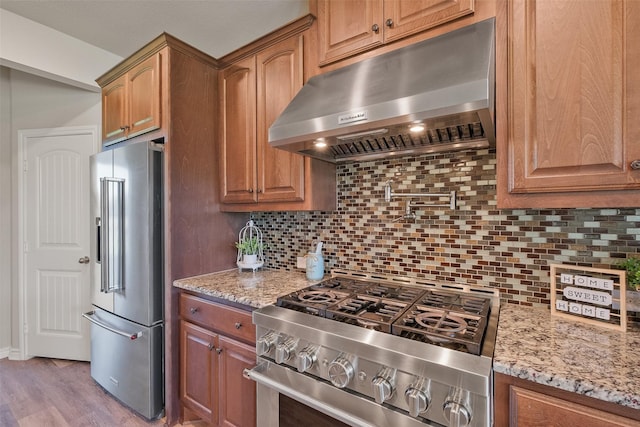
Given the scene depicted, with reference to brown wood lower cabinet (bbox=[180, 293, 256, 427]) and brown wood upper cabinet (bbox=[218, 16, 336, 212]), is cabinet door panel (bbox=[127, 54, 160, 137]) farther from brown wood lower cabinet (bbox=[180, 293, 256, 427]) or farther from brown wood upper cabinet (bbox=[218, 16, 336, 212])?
brown wood lower cabinet (bbox=[180, 293, 256, 427])

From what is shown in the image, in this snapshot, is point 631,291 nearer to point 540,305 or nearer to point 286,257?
point 540,305

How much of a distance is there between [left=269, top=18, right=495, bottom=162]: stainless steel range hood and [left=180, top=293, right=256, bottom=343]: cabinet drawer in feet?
2.91

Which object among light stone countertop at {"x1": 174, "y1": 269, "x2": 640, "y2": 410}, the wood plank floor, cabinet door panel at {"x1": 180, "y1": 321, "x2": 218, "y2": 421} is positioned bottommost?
the wood plank floor

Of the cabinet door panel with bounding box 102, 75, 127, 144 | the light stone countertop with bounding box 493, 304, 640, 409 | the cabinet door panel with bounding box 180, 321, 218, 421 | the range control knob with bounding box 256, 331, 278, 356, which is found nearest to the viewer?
the light stone countertop with bounding box 493, 304, 640, 409

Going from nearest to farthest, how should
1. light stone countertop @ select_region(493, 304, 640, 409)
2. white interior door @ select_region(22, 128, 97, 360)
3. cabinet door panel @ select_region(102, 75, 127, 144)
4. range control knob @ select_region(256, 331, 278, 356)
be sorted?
light stone countertop @ select_region(493, 304, 640, 409), range control knob @ select_region(256, 331, 278, 356), cabinet door panel @ select_region(102, 75, 127, 144), white interior door @ select_region(22, 128, 97, 360)

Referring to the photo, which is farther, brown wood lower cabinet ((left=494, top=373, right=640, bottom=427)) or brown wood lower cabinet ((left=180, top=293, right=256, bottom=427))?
brown wood lower cabinet ((left=180, top=293, right=256, bottom=427))

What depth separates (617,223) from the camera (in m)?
1.16

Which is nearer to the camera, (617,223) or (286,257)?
(617,223)

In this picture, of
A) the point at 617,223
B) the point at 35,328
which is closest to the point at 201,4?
the point at 617,223

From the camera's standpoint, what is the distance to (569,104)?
100 centimetres

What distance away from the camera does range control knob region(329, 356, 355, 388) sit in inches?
40.7

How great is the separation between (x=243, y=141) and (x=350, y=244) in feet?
3.18

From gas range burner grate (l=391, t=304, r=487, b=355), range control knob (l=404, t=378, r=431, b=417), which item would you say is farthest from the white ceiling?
range control knob (l=404, t=378, r=431, b=417)

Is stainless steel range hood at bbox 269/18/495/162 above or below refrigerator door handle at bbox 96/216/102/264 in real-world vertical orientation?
above
